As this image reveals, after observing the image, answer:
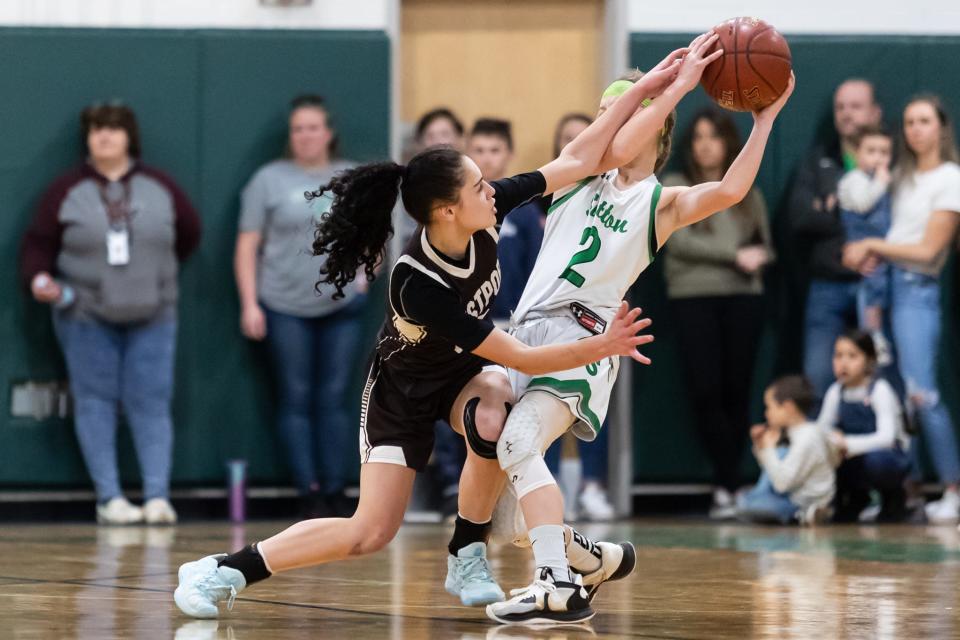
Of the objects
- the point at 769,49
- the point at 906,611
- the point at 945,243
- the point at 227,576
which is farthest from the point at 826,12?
the point at 227,576

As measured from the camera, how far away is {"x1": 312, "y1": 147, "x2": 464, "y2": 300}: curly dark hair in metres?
3.73

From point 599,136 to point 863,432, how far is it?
3994mm

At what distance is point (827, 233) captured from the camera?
7918 mm

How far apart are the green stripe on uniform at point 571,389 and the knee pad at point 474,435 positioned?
19 cm

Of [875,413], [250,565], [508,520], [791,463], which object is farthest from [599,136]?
[875,413]

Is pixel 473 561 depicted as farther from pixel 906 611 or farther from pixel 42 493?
pixel 42 493

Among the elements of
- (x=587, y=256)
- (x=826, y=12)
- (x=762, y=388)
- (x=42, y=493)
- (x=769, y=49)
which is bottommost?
(x=42, y=493)

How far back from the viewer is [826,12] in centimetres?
848

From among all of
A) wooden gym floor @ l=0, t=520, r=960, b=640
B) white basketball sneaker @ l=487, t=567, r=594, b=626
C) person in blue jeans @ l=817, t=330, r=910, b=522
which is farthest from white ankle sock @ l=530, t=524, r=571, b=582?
person in blue jeans @ l=817, t=330, r=910, b=522

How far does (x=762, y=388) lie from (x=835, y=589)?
392cm

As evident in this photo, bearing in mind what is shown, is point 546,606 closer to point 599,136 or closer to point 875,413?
point 599,136

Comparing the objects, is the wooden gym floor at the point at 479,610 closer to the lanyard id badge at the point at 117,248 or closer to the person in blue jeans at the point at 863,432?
the person in blue jeans at the point at 863,432

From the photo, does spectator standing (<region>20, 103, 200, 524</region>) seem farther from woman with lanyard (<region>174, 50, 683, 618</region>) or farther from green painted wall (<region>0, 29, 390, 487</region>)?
woman with lanyard (<region>174, 50, 683, 618</region>)

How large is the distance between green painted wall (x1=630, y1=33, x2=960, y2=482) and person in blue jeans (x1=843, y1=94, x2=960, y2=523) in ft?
1.51
